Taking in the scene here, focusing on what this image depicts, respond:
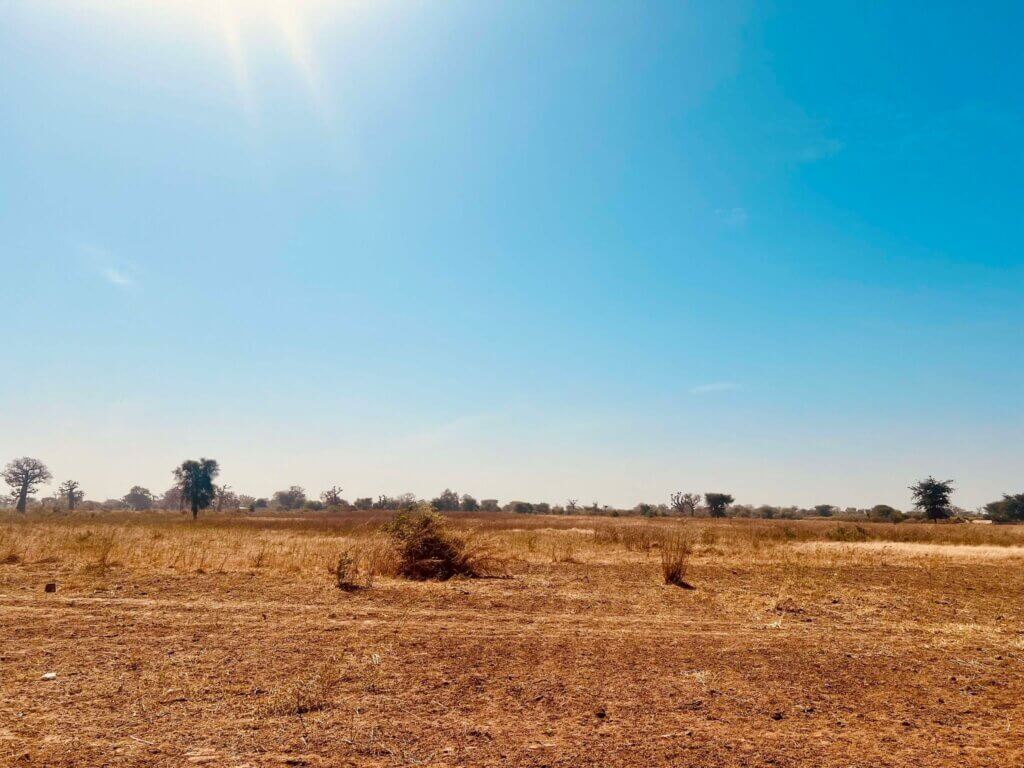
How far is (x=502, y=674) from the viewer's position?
19.1 feet

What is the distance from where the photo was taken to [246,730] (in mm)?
4414

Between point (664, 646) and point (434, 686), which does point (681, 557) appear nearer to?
point (664, 646)

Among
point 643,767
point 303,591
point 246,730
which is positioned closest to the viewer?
point 643,767

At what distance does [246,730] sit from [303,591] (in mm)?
6368

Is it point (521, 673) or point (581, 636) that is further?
point (581, 636)

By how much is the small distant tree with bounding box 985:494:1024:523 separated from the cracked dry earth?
310 feet

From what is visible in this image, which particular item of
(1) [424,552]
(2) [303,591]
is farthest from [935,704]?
(1) [424,552]

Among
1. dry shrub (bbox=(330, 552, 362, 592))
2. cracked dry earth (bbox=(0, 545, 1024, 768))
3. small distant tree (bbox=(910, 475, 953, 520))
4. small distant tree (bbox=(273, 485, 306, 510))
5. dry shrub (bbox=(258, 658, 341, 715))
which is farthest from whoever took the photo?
small distant tree (bbox=(273, 485, 306, 510))

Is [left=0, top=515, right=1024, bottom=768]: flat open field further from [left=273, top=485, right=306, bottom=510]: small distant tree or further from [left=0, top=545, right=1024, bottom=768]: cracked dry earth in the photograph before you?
[left=273, top=485, right=306, bottom=510]: small distant tree

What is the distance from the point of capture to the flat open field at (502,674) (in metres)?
4.17

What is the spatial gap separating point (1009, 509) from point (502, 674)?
106 m

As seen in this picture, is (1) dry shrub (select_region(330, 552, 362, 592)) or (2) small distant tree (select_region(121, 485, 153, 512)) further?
(2) small distant tree (select_region(121, 485, 153, 512))

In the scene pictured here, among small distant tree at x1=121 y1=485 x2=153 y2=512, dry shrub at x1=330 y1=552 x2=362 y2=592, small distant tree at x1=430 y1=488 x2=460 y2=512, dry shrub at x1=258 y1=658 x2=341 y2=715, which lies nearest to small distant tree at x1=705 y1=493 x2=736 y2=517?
small distant tree at x1=430 y1=488 x2=460 y2=512

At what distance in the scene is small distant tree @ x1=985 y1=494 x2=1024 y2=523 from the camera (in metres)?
79.9
